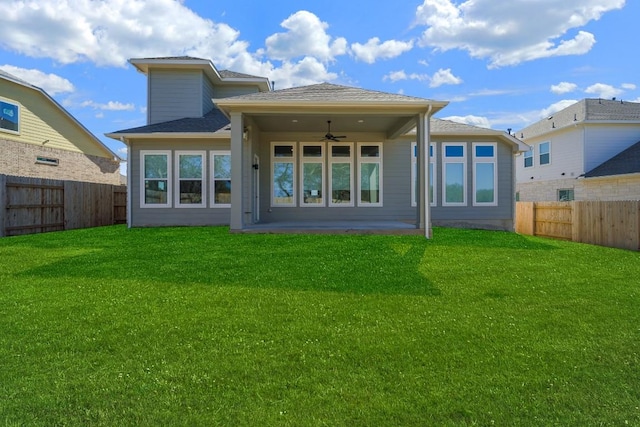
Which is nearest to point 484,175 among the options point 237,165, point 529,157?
point 237,165

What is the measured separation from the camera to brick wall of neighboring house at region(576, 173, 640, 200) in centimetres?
1625

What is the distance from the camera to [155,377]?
2.71 m

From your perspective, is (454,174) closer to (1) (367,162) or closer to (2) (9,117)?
(1) (367,162)

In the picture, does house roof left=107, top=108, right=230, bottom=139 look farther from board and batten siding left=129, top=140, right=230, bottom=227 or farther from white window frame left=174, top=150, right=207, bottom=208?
white window frame left=174, top=150, right=207, bottom=208

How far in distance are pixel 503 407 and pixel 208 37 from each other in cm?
1762

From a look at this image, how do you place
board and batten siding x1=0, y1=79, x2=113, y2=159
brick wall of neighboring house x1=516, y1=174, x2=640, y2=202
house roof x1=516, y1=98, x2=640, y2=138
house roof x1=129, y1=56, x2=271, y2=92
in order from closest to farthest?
1. house roof x1=129, y1=56, x2=271, y2=92
2. board and batten siding x1=0, y1=79, x2=113, y2=159
3. brick wall of neighboring house x1=516, y1=174, x2=640, y2=202
4. house roof x1=516, y1=98, x2=640, y2=138

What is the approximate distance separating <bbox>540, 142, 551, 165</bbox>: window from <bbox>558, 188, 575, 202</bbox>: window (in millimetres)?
1961

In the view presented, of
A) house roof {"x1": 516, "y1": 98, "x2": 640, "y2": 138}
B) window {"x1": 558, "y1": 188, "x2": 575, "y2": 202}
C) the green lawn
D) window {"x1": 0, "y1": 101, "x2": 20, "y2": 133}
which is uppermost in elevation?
house roof {"x1": 516, "y1": 98, "x2": 640, "y2": 138}

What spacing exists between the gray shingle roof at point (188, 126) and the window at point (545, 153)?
1705 cm

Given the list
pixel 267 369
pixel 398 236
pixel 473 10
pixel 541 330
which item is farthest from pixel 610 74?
pixel 267 369

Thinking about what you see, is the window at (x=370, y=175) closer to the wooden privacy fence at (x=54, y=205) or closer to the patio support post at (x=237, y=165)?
the patio support post at (x=237, y=165)

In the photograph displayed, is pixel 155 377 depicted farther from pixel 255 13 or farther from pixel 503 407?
pixel 255 13

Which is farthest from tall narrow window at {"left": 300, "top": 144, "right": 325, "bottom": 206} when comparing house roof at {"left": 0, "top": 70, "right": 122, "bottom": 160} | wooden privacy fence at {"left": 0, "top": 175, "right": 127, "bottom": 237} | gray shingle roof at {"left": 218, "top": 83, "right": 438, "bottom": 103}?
house roof at {"left": 0, "top": 70, "right": 122, "bottom": 160}

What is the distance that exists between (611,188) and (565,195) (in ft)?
8.63
